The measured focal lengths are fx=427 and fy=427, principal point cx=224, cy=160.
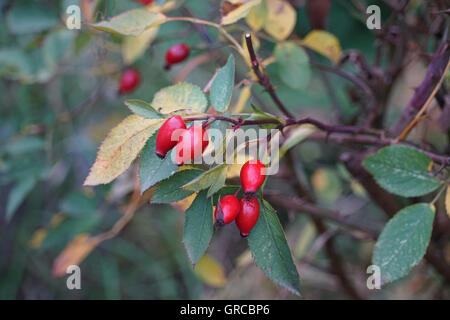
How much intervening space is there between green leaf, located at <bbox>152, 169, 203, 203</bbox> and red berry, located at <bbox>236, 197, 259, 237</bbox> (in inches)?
2.3

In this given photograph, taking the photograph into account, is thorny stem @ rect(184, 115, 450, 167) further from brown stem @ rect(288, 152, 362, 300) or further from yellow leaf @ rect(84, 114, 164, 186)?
brown stem @ rect(288, 152, 362, 300)

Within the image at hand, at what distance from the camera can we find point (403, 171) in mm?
545

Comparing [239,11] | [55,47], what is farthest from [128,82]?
[239,11]

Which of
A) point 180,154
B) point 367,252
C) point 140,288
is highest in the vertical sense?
point 180,154

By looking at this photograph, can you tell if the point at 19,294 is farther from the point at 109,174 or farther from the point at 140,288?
the point at 109,174

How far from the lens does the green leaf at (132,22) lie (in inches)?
20.4

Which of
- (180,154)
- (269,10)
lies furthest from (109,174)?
(269,10)

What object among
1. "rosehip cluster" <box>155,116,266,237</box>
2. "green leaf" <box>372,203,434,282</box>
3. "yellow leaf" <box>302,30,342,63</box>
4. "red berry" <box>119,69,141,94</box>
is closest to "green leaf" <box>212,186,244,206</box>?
"rosehip cluster" <box>155,116,266,237</box>

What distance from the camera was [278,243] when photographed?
435 mm

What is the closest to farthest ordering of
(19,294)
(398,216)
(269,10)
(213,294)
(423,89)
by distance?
(398,216), (423,89), (269,10), (213,294), (19,294)

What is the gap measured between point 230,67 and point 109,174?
170 mm

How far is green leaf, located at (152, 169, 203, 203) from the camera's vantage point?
449mm

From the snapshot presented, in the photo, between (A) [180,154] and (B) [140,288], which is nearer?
(A) [180,154]
